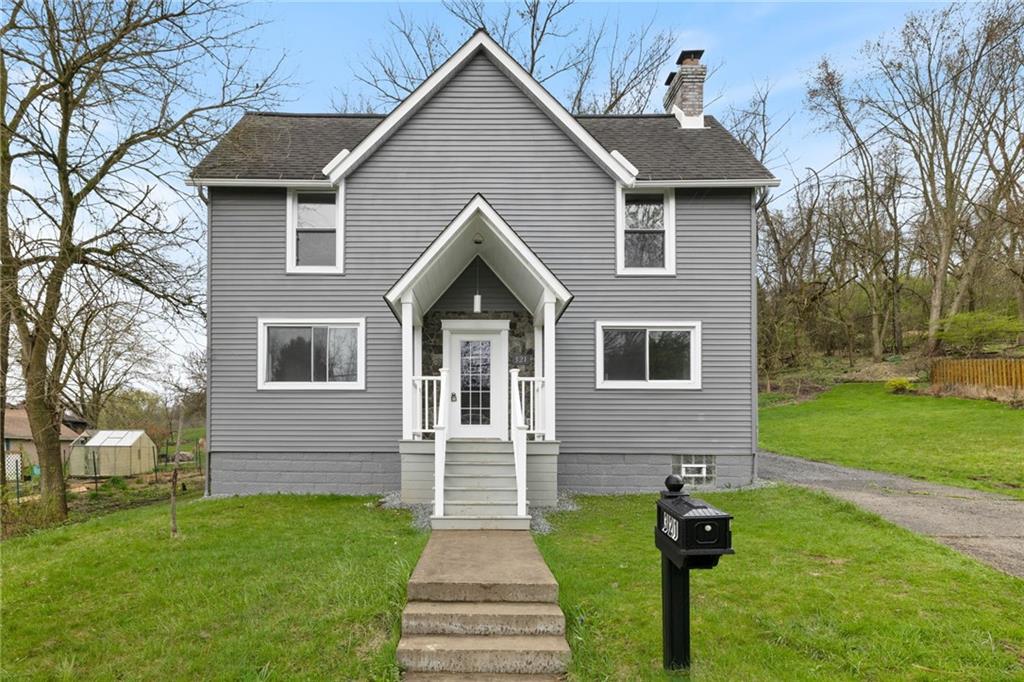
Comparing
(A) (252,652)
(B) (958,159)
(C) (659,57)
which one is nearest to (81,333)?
(A) (252,652)

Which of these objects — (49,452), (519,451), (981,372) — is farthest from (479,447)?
(981,372)

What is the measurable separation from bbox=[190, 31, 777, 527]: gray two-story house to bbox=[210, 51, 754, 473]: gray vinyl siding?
27mm

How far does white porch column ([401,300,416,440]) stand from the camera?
872 cm

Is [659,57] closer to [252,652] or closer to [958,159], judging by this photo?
[958,159]

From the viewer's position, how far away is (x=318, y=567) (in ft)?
18.3

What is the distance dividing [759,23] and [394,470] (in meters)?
10.3

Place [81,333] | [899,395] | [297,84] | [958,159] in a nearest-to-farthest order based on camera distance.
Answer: [81,333]
[297,84]
[899,395]
[958,159]

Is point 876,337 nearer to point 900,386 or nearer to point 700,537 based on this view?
point 900,386

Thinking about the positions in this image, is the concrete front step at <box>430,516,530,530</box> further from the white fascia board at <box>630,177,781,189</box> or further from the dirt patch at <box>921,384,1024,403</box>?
the dirt patch at <box>921,384,1024,403</box>

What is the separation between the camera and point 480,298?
10.1m

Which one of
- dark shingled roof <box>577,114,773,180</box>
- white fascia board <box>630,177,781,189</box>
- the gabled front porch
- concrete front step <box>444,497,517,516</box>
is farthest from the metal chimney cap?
concrete front step <box>444,497,517,516</box>

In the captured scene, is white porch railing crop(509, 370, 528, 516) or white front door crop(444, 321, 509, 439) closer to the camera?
white porch railing crop(509, 370, 528, 516)

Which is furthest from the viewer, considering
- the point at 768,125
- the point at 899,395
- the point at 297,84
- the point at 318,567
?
the point at 768,125

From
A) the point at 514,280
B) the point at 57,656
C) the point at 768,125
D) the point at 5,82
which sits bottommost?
the point at 57,656
